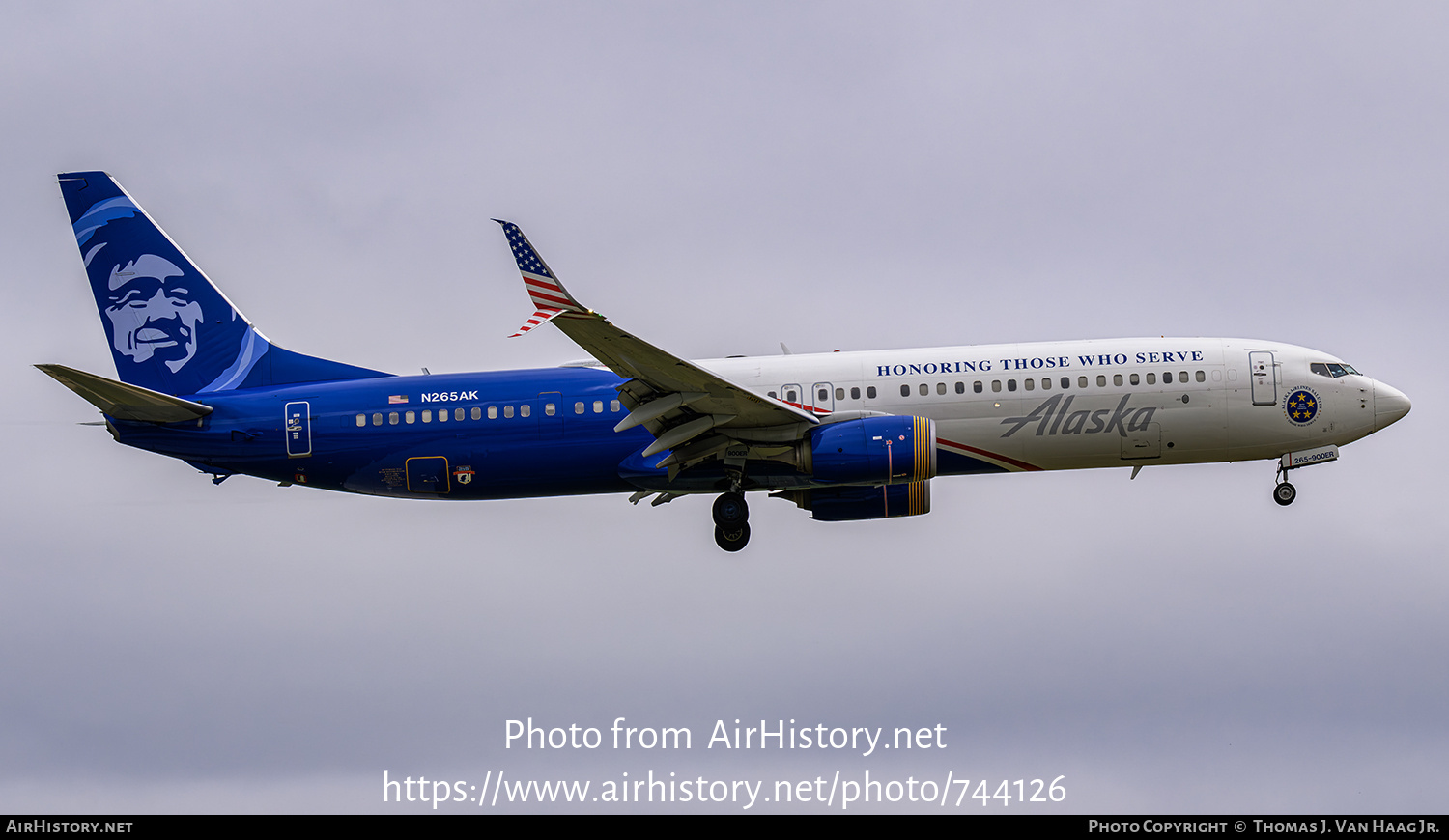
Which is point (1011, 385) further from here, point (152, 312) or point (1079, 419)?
point (152, 312)

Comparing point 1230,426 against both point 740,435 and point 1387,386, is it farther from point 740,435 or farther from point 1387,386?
point 740,435

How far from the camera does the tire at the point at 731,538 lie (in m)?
38.1

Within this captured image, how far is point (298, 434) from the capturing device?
37.8 m

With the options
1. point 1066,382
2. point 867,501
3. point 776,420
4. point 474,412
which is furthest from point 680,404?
point 1066,382

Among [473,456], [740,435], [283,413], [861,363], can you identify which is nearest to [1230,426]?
[861,363]

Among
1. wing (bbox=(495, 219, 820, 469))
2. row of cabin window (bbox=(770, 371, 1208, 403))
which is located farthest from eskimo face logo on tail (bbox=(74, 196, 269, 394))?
row of cabin window (bbox=(770, 371, 1208, 403))

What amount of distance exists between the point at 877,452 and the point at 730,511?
15.0 feet

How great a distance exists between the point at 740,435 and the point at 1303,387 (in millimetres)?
14514

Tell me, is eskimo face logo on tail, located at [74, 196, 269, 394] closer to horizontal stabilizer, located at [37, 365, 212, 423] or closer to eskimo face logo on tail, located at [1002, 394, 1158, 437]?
horizontal stabilizer, located at [37, 365, 212, 423]

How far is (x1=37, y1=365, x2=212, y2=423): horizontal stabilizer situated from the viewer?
114 feet

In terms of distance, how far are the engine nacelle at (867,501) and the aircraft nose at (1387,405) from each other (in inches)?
458

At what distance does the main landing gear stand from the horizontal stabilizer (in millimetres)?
13202

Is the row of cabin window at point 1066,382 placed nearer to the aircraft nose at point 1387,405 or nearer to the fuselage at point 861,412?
the fuselage at point 861,412

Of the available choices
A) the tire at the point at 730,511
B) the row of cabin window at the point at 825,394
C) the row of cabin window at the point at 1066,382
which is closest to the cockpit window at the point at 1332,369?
the row of cabin window at the point at 1066,382
